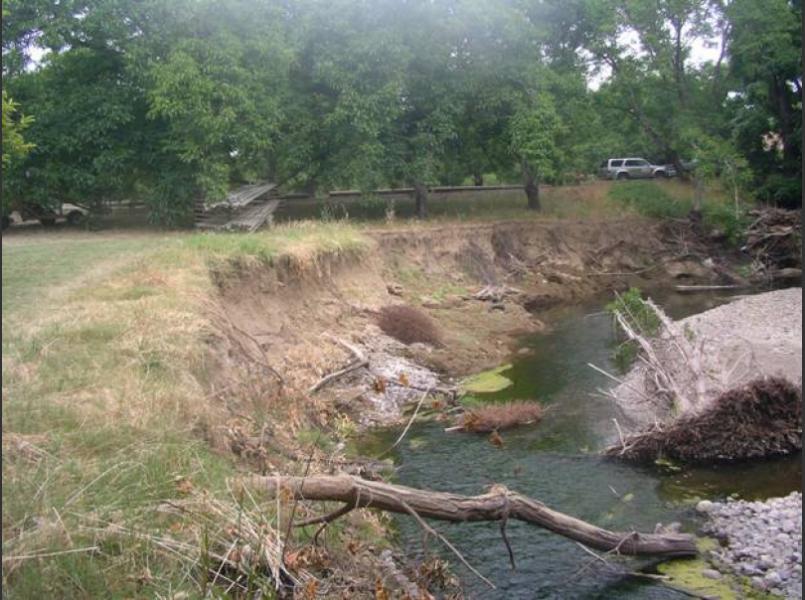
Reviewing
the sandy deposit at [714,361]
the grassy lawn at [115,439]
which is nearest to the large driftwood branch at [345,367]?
the grassy lawn at [115,439]

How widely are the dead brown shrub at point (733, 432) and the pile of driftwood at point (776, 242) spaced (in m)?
17.5

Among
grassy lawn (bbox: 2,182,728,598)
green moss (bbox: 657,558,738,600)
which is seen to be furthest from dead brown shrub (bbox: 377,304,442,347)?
green moss (bbox: 657,558,738,600)

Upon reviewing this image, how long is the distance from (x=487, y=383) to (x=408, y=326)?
12.2 feet

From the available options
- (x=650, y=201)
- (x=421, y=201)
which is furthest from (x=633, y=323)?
(x=650, y=201)

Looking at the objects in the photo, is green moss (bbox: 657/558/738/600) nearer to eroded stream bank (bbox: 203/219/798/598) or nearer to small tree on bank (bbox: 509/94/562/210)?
eroded stream bank (bbox: 203/219/798/598)

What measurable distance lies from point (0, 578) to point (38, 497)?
4.18ft

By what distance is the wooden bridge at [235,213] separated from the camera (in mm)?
24000

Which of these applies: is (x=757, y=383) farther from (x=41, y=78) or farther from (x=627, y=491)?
(x=41, y=78)

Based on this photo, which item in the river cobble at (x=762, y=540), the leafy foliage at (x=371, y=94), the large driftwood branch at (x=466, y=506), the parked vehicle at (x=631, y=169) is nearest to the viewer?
the large driftwood branch at (x=466, y=506)

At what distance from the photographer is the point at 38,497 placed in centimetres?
594

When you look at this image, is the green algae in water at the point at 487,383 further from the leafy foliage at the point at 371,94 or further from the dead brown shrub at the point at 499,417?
the leafy foliage at the point at 371,94

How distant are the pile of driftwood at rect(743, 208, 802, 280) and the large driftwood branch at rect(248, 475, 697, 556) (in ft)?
71.8

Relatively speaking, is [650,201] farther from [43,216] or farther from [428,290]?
[43,216]

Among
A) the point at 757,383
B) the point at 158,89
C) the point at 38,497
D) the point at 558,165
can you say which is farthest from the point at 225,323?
the point at 558,165
